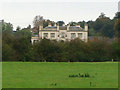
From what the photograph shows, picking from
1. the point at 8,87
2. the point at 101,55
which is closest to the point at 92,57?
the point at 101,55

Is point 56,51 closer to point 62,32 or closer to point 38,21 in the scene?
point 62,32

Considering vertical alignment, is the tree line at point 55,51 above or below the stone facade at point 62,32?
below

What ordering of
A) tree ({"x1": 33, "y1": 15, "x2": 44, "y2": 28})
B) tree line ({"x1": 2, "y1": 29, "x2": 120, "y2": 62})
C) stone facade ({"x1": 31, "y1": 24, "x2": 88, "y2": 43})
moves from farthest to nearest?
tree ({"x1": 33, "y1": 15, "x2": 44, "y2": 28}) < stone facade ({"x1": 31, "y1": 24, "x2": 88, "y2": 43}) < tree line ({"x1": 2, "y1": 29, "x2": 120, "y2": 62})

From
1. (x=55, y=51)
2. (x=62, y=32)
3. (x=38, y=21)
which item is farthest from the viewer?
(x=38, y=21)

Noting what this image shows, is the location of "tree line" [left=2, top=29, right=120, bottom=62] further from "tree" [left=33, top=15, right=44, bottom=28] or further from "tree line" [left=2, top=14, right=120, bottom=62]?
"tree" [left=33, top=15, right=44, bottom=28]

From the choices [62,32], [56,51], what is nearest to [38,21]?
[62,32]

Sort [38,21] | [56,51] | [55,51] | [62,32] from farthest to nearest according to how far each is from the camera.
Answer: [38,21] → [62,32] → [56,51] → [55,51]

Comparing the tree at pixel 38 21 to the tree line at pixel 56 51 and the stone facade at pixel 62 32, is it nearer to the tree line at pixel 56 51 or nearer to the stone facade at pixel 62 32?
the stone facade at pixel 62 32

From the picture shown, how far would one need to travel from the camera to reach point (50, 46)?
58.6 metres

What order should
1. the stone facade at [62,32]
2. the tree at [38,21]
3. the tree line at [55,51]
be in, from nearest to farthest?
the tree line at [55,51] < the stone facade at [62,32] < the tree at [38,21]

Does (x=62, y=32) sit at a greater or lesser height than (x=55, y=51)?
greater

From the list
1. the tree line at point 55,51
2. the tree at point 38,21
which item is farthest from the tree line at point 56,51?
the tree at point 38,21

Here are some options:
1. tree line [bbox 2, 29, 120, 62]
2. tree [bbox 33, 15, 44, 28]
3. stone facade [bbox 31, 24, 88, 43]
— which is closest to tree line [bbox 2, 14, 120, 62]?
tree line [bbox 2, 29, 120, 62]

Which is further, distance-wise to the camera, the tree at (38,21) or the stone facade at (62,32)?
the tree at (38,21)
